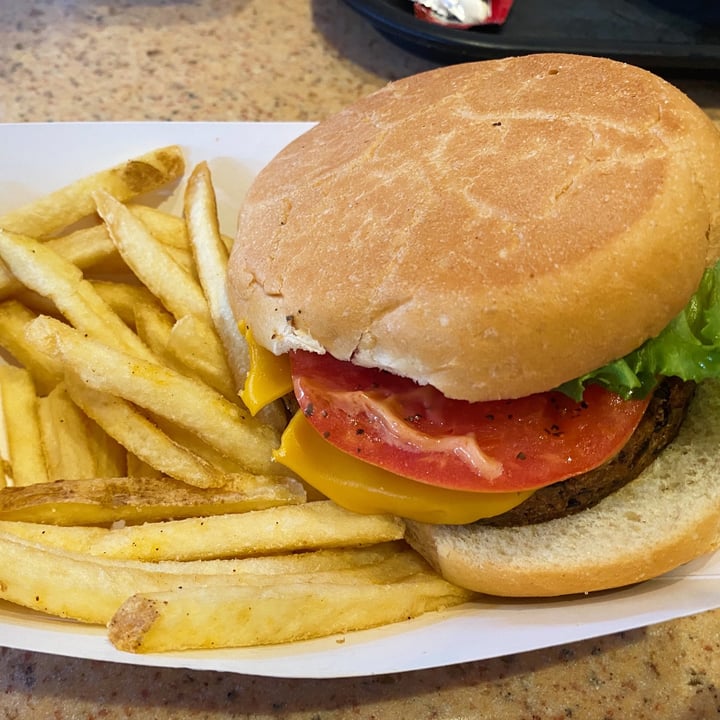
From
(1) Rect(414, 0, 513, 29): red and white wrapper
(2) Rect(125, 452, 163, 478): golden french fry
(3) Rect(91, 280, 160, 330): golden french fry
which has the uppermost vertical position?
(1) Rect(414, 0, 513, 29): red and white wrapper

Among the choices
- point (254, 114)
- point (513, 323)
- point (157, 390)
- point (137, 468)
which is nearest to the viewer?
point (513, 323)

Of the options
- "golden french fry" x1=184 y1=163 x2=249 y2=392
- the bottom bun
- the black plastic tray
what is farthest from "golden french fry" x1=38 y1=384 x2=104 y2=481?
the black plastic tray

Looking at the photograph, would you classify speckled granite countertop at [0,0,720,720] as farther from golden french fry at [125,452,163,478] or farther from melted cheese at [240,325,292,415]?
melted cheese at [240,325,292,415]

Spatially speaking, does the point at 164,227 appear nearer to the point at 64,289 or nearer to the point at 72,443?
the point at 64,289

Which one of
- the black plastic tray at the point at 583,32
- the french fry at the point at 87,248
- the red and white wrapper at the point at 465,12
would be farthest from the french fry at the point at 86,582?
the red and white wrapper at the point at 465,12

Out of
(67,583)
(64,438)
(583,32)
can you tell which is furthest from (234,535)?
(583,32)

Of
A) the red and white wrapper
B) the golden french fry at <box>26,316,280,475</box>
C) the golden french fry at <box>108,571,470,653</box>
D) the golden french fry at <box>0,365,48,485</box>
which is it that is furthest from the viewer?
the red and white wrapper
